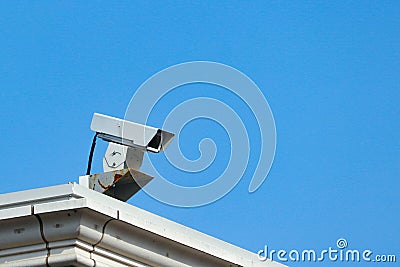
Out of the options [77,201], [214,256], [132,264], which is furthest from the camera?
[214,256]

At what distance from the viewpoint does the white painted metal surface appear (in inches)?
267

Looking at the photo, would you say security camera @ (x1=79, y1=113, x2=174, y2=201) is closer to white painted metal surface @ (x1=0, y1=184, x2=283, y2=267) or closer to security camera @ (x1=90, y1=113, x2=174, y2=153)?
security camera @ (x1=90, y1=113, x2=174, y2=153)

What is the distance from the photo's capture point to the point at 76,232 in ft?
22.1

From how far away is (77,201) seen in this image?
6.71 metres

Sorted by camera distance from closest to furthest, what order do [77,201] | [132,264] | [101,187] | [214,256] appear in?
[77,201]
[132,264]
[214,256]
[101,187]

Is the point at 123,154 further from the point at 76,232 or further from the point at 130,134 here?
the point at 76,232

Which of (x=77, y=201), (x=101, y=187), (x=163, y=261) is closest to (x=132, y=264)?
(x=163, y=261)

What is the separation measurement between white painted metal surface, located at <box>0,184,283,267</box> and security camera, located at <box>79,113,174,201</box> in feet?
3.57

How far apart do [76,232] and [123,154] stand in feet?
6.15

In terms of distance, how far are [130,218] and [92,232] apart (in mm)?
349

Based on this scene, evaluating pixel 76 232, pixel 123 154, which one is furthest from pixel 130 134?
pixel 76 232

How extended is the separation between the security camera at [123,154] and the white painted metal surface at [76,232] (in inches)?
42.9

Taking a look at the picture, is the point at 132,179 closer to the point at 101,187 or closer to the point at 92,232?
the point at 101,187

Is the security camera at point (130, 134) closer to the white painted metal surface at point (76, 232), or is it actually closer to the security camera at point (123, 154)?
the security camera at point (123, 154)
